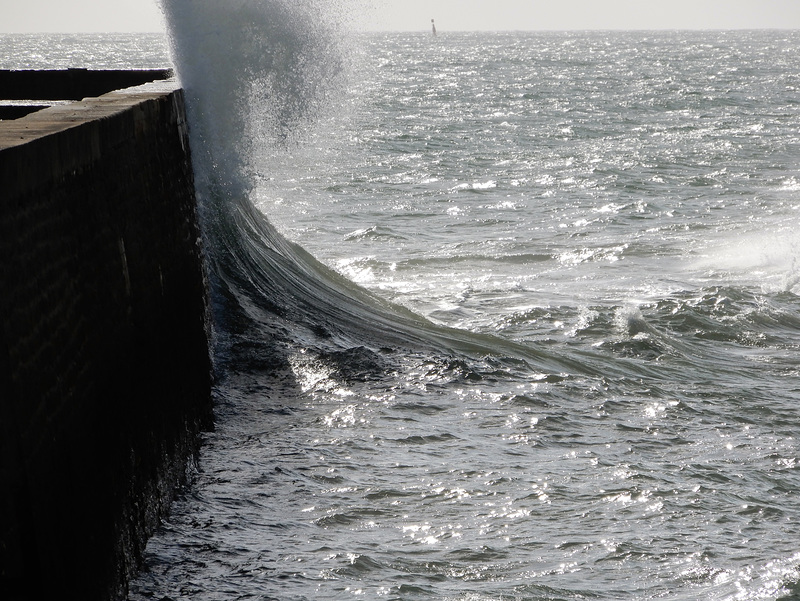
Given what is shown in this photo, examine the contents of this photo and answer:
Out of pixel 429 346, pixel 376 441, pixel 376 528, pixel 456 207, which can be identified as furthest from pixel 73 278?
pixel 456 207

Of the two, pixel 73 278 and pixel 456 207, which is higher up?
pixel 73 278

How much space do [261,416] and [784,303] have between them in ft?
18.1

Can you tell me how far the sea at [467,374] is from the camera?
445 cm

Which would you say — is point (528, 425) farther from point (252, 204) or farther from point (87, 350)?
point (252, 204)

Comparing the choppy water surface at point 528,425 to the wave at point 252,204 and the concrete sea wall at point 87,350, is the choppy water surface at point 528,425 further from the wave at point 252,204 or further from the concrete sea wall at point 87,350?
the concrete sea wall at point 87,350

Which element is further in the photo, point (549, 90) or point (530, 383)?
point (549, 90)

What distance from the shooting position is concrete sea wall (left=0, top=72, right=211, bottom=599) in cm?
279

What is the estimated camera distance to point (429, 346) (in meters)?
7.57

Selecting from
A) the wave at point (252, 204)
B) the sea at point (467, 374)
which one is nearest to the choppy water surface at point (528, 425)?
the sea at point (467, 374)

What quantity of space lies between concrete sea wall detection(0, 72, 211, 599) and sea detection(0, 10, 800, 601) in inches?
16.3

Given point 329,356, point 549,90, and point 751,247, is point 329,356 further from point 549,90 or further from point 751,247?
point 549,90

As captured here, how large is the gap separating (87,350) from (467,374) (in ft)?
12.8

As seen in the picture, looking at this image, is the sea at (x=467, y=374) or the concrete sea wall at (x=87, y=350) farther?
the sea at (x=467, y=374)

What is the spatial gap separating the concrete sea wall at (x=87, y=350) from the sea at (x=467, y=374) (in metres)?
0.41
